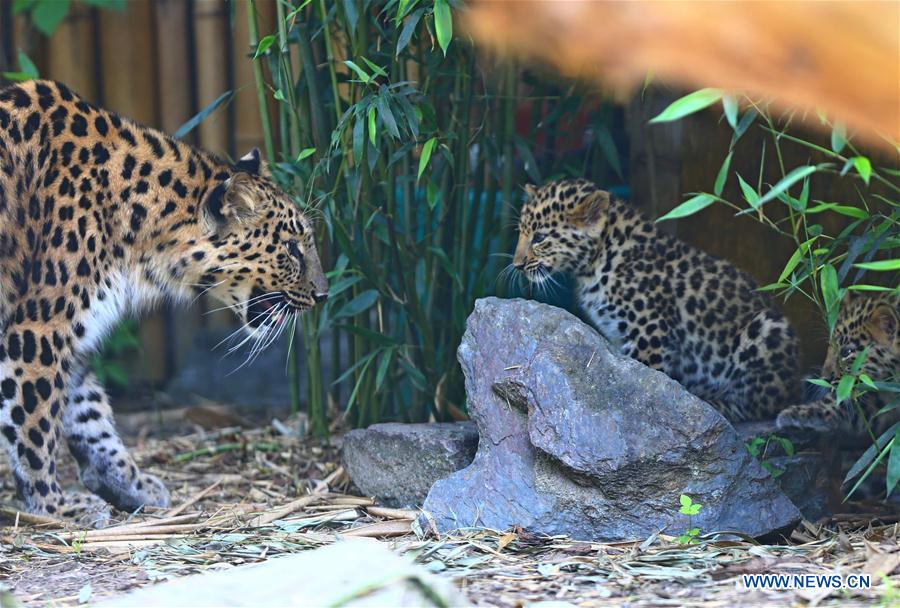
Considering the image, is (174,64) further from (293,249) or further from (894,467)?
(894,467)

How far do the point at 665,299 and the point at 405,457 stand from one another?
5.72ft

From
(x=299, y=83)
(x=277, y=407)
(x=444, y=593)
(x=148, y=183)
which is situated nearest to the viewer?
(x=444, y=593)

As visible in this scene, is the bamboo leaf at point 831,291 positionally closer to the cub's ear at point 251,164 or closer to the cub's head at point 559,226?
the cub's head at point 559,226

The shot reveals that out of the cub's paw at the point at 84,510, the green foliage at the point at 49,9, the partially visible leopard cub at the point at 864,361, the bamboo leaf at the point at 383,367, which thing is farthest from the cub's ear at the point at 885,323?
the green foliage at the point at 49,9

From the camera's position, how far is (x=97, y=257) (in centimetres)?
592

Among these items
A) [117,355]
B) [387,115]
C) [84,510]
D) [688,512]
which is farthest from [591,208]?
[117,355]

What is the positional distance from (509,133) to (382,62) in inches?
33.5

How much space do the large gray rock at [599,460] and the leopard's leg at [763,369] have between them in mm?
1099

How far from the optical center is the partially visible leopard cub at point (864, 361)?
228 inches

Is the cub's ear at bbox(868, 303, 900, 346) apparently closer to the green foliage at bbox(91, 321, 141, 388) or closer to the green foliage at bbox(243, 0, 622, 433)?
the green foliage at bbox(243, 0, 622, 433)

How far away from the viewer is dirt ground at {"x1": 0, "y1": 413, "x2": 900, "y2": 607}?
4.27 metres

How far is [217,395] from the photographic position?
9.10 metres

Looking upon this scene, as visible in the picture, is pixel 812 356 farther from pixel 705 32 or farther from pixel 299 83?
pixel 705 32

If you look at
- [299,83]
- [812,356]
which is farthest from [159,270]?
[812,356]
